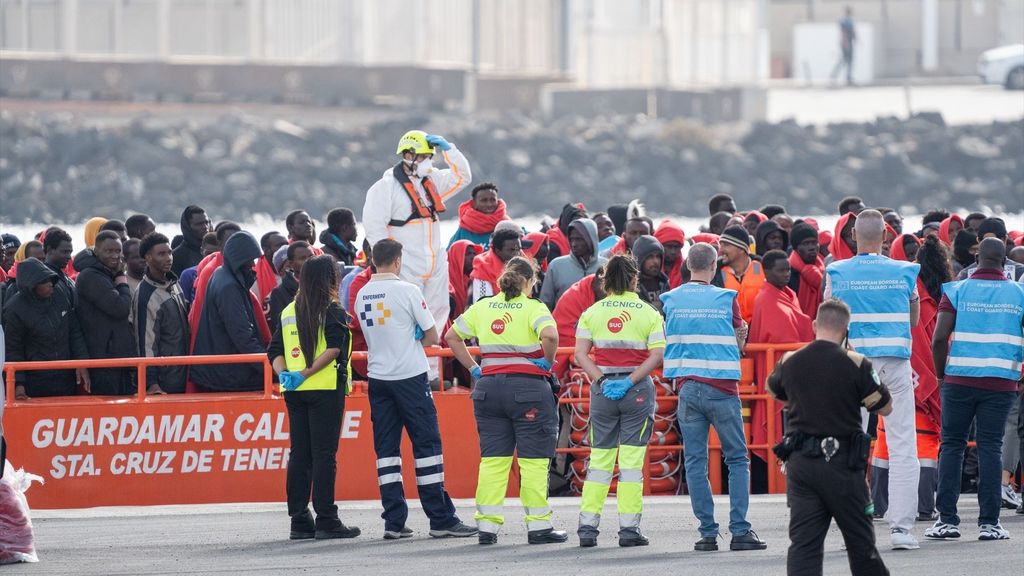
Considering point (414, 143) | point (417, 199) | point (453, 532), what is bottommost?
point (453, 532)

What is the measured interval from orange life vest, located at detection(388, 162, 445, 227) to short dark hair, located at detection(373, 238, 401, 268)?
8.83 ft

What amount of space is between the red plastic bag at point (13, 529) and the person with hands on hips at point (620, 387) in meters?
3.09

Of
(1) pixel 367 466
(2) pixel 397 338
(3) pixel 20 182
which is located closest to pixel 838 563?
Answer: (2) pixel 397 338

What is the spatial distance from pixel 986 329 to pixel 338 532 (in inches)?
156

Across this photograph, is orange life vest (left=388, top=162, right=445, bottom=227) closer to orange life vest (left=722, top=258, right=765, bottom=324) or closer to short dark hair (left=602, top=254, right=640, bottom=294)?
orange life vest (left=722, top=258, right=765, bottom=324)

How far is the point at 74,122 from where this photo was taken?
7475 cm

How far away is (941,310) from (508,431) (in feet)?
8.56

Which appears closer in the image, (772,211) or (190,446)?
(190,446)

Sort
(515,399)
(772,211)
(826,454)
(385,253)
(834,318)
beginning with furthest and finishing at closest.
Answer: (772,211) < (385,253) < (515,399) < (834,318) < (826,454)

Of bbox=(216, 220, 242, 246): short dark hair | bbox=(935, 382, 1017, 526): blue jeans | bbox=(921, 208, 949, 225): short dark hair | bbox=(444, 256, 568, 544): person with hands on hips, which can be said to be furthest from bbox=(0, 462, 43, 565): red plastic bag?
bbox=(921, 208, 949, 225): short dark hair

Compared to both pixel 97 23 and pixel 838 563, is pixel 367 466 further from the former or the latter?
pixel 97 23

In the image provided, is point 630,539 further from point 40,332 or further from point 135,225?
point 135,225

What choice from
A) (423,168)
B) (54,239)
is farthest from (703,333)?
(54,239)

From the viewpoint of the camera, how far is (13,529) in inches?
420
